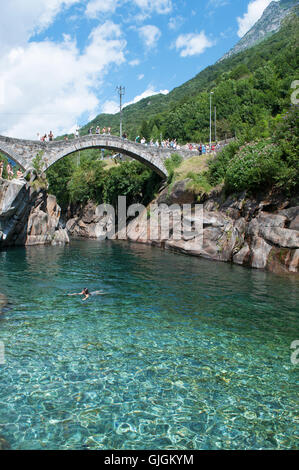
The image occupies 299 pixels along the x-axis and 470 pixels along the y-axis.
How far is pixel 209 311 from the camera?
11359 mm

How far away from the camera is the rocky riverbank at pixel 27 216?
24.6m

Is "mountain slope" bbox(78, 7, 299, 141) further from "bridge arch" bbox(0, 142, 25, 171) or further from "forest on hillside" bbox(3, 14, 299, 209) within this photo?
"bridge arch" bbox(0, 142, 25, 171)

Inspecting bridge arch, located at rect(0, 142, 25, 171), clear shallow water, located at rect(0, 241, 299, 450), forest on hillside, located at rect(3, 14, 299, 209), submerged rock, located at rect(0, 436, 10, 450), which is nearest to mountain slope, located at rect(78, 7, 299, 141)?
forest on hillside, located at rect(3, 14, 299, 209)

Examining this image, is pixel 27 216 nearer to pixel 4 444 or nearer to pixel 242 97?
pixel 4 444

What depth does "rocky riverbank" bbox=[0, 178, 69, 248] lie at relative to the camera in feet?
80.7

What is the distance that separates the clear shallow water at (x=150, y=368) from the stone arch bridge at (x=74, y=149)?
18.3 meters

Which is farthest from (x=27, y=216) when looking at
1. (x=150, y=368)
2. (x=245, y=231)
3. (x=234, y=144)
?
(x=150, y=368)

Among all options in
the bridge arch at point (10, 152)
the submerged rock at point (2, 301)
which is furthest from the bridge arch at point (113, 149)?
the submerged rock at point (2, 301)

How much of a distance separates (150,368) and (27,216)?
23157 millimetres

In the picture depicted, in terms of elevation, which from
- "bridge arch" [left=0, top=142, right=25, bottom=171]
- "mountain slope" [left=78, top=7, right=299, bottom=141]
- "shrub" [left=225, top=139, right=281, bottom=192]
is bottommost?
"shrub" [left=225, top=139, right=281, bottom=192]

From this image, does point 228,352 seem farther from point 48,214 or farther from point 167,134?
point 167,134

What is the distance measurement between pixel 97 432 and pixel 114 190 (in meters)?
39.6

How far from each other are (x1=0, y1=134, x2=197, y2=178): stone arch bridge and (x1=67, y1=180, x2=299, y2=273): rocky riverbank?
7.22 metres
